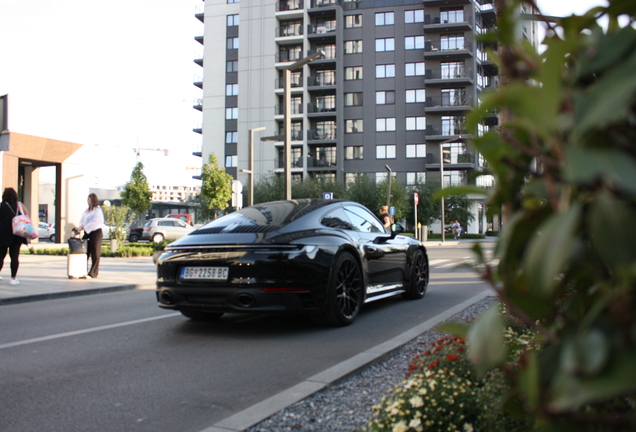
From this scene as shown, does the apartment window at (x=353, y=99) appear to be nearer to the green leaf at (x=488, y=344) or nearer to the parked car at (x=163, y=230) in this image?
the parked car at (x=163, y=230)

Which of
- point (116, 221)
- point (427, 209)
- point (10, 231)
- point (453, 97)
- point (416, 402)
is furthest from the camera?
point (453, 97)

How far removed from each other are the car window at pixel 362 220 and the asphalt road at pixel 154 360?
3.65 ft

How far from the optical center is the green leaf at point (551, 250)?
728 mm

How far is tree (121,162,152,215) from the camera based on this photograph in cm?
4959

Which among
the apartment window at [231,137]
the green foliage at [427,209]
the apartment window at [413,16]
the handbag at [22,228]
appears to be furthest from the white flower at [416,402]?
the apartment window at [231,137]

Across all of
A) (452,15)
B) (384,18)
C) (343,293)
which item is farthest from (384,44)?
(343,293)

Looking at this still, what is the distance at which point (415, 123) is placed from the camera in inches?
2301

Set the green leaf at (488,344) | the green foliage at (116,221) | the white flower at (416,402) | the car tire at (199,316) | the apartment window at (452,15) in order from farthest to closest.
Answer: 1. the apartment window at (452,15)
2. the green foliage at (116,221)
3. the car tire at (199,316)
4. the white flower at (416,402)
5. the green leaf at (488,344)

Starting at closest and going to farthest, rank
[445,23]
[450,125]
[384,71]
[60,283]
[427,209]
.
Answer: [60,283], [427,209], [445,23], [450,125], [384,71]

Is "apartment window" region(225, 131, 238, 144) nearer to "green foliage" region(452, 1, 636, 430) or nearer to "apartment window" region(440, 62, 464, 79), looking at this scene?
"apartment window" region(440, 62, 464, 79)

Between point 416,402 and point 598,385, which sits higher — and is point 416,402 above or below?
below

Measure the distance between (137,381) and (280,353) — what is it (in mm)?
1315

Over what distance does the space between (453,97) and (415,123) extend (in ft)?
15.3

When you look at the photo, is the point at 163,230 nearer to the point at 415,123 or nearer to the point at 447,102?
the point at 415,123
